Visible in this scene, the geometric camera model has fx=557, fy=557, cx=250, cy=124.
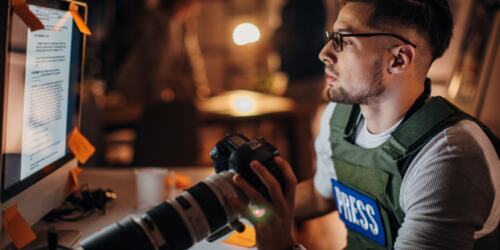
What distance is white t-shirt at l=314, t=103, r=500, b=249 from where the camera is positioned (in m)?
1.13

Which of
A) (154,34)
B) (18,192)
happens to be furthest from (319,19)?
(18,192)

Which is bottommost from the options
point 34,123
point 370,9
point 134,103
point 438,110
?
point 134,103

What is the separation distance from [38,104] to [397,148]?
2.56 feet

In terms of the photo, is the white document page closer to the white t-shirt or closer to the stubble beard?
the stubble beard

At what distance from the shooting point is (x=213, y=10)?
263 inches

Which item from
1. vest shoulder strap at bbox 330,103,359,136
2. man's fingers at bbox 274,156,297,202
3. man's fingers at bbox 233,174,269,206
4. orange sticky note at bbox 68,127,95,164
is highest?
vest shoulder strap at bbox 330,103,359,136

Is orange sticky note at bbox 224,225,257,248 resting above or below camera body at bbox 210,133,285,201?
below

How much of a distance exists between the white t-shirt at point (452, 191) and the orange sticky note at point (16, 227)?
0.75m

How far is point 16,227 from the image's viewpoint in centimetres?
107

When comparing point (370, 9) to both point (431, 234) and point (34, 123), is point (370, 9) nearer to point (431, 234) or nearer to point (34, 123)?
point (431, 234)

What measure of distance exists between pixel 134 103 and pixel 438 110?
8.23 ft

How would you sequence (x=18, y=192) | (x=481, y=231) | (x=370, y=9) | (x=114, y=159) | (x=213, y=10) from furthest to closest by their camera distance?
(x=213, y=10)
(x=114, y=159)
(x=370, y=9)
(x=481, y=231)
(x=18, y=192)

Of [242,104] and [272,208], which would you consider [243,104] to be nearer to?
[242,104]

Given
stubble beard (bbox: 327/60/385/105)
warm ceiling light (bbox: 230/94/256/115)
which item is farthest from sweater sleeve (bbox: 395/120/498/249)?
warm ceiling light (bbox: 230/94/256/115)
